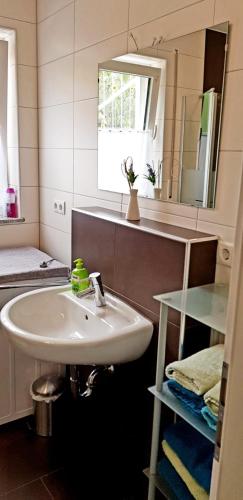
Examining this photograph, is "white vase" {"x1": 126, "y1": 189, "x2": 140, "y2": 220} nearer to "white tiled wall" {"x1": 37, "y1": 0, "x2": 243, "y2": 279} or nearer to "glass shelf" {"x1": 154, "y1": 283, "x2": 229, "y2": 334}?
"white tiled wall" {"x1": 37, "y1": 0, "x2": 243, "y2": 279}

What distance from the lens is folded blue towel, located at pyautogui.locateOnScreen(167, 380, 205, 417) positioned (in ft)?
3.74

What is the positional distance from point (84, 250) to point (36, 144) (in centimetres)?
89

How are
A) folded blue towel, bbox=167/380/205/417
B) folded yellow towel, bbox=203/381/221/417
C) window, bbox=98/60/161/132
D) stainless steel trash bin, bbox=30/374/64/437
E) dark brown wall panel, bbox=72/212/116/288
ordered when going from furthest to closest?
stainless steel trash bin, bbox=30/374/64/437 → dark brown wall panel, bbox=72/212/116/288 → window, bbox=98/60/161/132 → folded blue towel, bbox=167/380/205/417 → folded yellow towel, bbox=203/381/221/417

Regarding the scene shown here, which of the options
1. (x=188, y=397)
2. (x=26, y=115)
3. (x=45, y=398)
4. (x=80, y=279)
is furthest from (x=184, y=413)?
(x=26, y=115)

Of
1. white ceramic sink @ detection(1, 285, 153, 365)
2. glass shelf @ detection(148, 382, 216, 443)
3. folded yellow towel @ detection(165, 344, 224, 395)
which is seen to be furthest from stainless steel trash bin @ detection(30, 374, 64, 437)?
folded yellow towel @ detection(165, 344, 224, 395)

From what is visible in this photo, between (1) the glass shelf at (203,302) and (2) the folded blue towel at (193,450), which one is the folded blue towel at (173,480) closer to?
(2) the folded blue towel at (193,450)

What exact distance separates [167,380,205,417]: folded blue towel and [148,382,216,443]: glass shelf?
0.02m

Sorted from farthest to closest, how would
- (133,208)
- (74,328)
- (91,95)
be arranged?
(91,95)
(74,328)
(133,208)

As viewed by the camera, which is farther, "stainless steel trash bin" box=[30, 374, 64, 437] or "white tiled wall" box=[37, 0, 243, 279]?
"stainless steel trash bin" box=[30, 374, 64, 437]

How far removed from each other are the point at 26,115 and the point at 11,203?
1.71 feet

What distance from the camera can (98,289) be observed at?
1601 millimetres

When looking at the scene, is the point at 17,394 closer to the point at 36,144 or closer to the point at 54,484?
the point at 54,484

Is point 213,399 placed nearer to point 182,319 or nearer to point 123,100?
point 182,319

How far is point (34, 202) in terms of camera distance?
2471 mm
